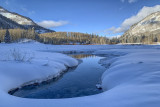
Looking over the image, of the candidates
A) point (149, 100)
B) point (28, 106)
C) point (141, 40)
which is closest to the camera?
point (149, 100)

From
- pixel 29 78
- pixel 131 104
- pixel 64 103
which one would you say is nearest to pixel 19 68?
pixel 29 78

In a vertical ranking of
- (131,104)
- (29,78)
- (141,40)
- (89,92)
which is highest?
(141,40)

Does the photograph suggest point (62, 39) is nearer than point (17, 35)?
No

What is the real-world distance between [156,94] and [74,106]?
2631 millimetres

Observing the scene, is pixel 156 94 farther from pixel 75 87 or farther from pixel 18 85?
pixel 18 85

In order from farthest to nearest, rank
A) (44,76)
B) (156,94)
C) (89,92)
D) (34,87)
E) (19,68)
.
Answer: (44,76) < (19,68) < (34,87) < (89,92) < (156,94)

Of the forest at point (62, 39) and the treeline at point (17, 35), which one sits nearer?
the treeline at point (17, 35)

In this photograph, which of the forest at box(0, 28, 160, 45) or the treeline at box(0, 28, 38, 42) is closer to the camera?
the treeline at box(0, 28, 38, 42)

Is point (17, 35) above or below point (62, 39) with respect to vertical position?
above

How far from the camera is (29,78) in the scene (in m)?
8.57

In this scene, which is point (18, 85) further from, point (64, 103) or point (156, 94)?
point (156, 94)

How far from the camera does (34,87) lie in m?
8.25

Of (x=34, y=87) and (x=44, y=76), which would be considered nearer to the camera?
(x=34, y=87)

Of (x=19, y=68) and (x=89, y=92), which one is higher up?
(x=19, y=68)
